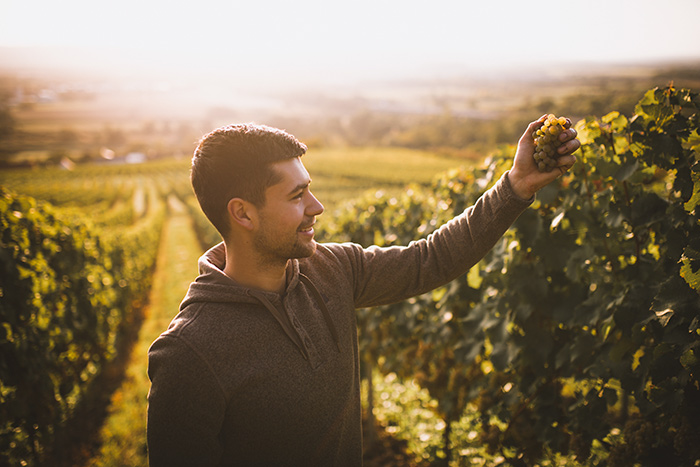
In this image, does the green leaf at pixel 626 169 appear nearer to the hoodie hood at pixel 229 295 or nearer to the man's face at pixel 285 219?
the man's face at pixel 285 219

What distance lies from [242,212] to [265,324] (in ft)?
1.39

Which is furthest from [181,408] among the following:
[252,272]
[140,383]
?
[140,383]

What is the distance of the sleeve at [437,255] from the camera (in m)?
1.76

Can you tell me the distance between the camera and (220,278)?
5.41ft

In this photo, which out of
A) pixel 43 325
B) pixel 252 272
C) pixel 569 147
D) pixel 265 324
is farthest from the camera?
pixel 43 325

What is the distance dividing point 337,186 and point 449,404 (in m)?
50.7

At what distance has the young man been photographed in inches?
56.9

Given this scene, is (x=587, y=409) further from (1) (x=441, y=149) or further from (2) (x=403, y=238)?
(1) (x=441, y=149)

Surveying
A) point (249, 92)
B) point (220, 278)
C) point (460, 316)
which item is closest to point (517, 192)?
point (220, 278)

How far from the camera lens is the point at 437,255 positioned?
6.43 ft

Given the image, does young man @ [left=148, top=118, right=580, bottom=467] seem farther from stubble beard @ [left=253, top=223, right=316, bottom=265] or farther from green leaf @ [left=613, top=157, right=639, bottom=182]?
green leaf @ [left=613, top=157, right=639, bottom=182]

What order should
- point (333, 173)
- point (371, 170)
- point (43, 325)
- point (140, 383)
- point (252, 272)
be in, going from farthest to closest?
point (333, 173)
point (371, 170)
point (140, 383)
point (43, 325)
point (252, 272)

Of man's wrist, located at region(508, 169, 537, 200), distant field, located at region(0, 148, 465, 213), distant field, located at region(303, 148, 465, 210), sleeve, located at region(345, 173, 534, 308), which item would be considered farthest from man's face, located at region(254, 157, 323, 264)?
distant field, located at region(303, 148, 465, 210)

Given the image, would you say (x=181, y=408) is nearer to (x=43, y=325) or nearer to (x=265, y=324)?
(x=265, y=324)
